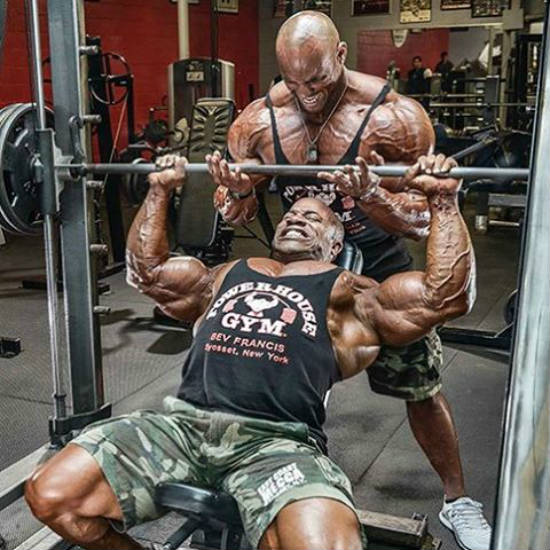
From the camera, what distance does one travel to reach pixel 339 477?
5.42 feet

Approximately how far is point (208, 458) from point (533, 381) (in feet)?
4.63

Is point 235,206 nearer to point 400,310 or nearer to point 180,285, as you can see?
point 180,285

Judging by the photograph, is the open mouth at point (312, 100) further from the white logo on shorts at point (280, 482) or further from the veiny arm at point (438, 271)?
the white logo on shorts at point (280, 482)

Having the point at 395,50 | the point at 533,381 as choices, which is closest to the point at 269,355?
the point at 533,381

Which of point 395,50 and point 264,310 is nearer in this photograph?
point 264,310

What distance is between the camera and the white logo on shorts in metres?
1.57

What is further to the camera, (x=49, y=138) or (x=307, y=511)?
(x=49, y=138)

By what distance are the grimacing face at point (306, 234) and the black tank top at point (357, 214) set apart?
0.16 meters

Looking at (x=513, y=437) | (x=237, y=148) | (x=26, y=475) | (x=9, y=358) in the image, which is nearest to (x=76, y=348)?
(x=26, y=475)

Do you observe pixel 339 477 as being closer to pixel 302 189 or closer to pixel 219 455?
pixel 219 455

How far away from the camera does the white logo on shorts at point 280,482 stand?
5.16ft

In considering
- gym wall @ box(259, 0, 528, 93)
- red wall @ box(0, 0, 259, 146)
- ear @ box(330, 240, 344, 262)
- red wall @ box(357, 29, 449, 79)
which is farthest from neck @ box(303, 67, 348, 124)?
red wall @ box(357, 29, 449, 79)

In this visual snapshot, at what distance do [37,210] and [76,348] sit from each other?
1.53ft

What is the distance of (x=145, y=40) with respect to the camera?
30.6 ft
